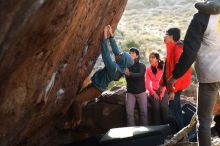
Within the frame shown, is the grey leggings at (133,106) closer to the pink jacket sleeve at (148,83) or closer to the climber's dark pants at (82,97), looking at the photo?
the pink jacket sleeve at (148,83)

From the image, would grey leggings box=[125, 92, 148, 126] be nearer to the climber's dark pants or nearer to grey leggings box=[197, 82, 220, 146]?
the climber's dark pants

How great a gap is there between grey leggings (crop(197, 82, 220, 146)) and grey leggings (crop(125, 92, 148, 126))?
13.4ft

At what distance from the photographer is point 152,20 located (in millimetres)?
69750

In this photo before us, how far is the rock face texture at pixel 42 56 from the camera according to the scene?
470cm

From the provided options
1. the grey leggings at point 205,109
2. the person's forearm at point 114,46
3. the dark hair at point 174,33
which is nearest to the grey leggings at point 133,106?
the dark hair at point 174,33

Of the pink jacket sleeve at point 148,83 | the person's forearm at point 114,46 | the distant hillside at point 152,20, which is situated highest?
the distant hillside at point 152,20

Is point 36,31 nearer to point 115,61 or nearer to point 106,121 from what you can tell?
point 115,61

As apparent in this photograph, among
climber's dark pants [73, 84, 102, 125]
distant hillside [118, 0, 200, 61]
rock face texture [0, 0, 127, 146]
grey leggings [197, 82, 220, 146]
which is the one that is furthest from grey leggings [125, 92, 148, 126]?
distant hillside [118, 0, 200, 61]

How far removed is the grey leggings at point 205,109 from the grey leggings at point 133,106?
13.4ft

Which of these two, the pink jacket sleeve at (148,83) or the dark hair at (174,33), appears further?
the pink jacket sleeve at (148,83)

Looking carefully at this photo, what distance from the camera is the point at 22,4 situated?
4.43 metres

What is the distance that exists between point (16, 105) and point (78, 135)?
5.25 m

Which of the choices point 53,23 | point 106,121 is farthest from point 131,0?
point 53,23

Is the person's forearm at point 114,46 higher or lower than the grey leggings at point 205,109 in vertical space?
higher
